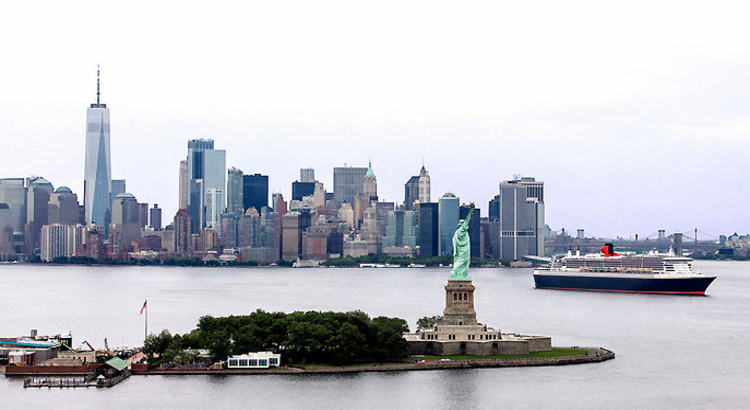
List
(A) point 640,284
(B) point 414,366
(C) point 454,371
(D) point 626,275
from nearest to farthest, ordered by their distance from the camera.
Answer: (C) point 454,371 → (B) point 414,366 → (A) point 640,284 → (D) point 626,275

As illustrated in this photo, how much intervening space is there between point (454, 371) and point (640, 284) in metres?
79.9

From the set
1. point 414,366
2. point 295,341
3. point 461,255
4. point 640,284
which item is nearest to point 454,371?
point 414,366

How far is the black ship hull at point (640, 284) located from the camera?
434 ft

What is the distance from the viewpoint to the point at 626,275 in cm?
13712

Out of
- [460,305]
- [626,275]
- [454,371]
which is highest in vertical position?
[626,275]

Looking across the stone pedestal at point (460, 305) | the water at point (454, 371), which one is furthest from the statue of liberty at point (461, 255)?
the water at point (454, 371)

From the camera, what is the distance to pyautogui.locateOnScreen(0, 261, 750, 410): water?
52.1 meters

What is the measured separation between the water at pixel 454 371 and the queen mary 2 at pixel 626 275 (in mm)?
4279

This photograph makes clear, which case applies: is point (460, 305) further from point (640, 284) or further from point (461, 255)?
point (640, 284)

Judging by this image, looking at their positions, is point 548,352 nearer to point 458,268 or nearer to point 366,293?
point 458,268

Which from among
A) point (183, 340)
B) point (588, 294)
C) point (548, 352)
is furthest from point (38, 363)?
point (588, 294)

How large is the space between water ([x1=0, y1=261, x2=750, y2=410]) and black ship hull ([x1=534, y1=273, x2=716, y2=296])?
13.5 feet

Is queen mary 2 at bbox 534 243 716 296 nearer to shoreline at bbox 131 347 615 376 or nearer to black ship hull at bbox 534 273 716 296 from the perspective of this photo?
black ship hull at bbox 534 273 716 296

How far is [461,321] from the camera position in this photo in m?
63.5
